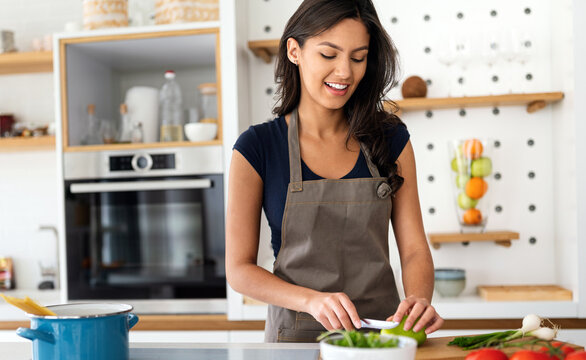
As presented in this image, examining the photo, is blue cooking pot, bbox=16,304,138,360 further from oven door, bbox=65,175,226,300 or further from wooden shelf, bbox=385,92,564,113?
wooden shelf, bbox=385,92,564,113

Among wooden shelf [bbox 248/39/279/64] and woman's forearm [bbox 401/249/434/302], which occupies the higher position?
wooden shelf [bbox 248/39/279/64]

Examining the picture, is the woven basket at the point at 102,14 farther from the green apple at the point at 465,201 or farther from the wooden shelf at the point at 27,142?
the green apple at the point at 465,201

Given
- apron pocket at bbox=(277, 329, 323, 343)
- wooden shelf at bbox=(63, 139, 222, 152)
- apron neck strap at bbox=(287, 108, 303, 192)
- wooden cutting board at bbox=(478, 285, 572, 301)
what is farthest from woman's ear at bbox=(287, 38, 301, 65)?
wooden cutting board at bbox=(478, 285, 572, 301)

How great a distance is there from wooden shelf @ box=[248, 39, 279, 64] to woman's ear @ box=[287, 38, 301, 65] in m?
1.06

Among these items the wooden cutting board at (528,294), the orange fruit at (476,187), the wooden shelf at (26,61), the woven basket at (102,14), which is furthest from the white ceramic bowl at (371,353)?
the wooden shelf at (26,61)

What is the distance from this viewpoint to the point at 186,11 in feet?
8.09

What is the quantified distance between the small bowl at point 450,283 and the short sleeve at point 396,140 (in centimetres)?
104

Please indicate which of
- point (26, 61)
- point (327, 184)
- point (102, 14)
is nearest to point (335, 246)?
point (327, 184)

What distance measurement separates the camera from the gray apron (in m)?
1.37

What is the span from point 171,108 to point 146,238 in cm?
57

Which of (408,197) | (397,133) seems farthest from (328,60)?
(408,197)

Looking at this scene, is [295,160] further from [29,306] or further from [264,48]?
[264,48]

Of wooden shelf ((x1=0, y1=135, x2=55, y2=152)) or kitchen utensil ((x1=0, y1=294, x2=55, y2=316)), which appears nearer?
kitchen utensil ((x1=0, y1=294, x2=55, y2=316))

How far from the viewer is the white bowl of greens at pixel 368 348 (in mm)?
677
